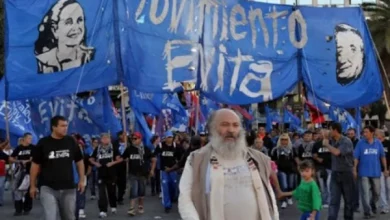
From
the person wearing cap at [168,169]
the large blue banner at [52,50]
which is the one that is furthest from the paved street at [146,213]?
the large blue banner at [52,50]

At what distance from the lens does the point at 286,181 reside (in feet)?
49.7

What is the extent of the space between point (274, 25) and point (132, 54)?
3.48 meters

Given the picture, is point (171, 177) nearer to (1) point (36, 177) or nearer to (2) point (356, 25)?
(2) point (356, 25)

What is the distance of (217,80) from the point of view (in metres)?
15.4

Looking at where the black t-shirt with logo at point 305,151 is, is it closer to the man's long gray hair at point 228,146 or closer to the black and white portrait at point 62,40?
the black and white portrait at point 62,40

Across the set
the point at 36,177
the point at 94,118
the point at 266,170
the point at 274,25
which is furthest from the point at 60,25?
the point at 266,170

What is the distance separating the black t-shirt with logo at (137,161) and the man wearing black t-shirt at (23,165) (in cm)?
197

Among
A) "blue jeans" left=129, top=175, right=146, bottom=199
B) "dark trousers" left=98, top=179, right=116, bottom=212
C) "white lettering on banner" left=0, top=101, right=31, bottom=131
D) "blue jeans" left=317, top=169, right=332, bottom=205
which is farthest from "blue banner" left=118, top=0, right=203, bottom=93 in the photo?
"white lettering on banner" left=0, top=101, right=31, bottom=131

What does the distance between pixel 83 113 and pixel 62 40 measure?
295 centimetres

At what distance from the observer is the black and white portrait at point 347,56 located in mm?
16125

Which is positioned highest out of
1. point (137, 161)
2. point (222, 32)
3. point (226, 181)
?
point (222, 32)

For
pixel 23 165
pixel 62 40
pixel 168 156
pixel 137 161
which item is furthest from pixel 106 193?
pixel 62 40

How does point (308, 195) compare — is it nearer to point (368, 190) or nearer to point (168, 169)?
point (368, 190)

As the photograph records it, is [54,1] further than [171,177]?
No
